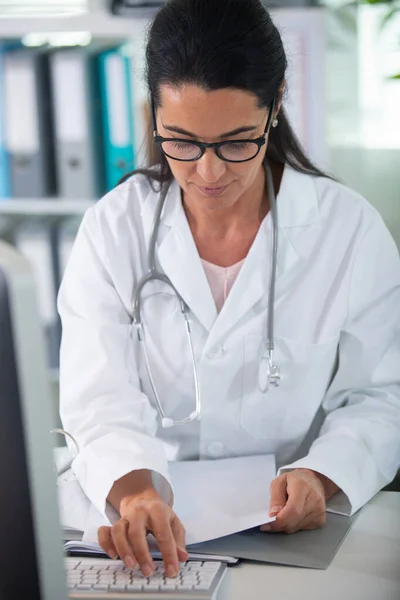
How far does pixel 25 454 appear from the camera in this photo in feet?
2.00

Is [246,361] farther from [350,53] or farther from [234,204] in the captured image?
[350,53]

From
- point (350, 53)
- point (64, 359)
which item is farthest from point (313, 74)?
point (64, 359)

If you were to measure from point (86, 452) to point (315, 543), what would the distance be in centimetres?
34

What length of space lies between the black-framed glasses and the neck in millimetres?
193

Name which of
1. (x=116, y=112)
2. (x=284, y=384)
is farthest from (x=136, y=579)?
(x=116, y=112)

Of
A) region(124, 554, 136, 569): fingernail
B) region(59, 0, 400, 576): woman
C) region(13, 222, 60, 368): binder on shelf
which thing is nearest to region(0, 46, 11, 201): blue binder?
region(13, 222, 60, 368): binder on shelf

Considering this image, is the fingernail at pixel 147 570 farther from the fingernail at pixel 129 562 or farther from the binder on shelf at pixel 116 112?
the binder on shelf at pixel 116 112

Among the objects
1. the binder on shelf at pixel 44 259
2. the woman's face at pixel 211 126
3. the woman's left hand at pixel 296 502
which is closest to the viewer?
the woman's left hand at pixel 296 502

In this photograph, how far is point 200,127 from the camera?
1157 millimetres

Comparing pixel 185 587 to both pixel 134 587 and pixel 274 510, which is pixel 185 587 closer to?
pixel 134 587

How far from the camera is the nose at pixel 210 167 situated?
119 centimetres

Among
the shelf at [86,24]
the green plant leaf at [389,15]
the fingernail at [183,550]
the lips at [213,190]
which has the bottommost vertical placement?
the fingernail at [183,550]

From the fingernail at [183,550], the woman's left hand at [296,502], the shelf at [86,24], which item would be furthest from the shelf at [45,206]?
the fingernail at [183,550]

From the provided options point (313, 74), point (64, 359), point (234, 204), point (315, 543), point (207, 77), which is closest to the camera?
point (315, 543)
